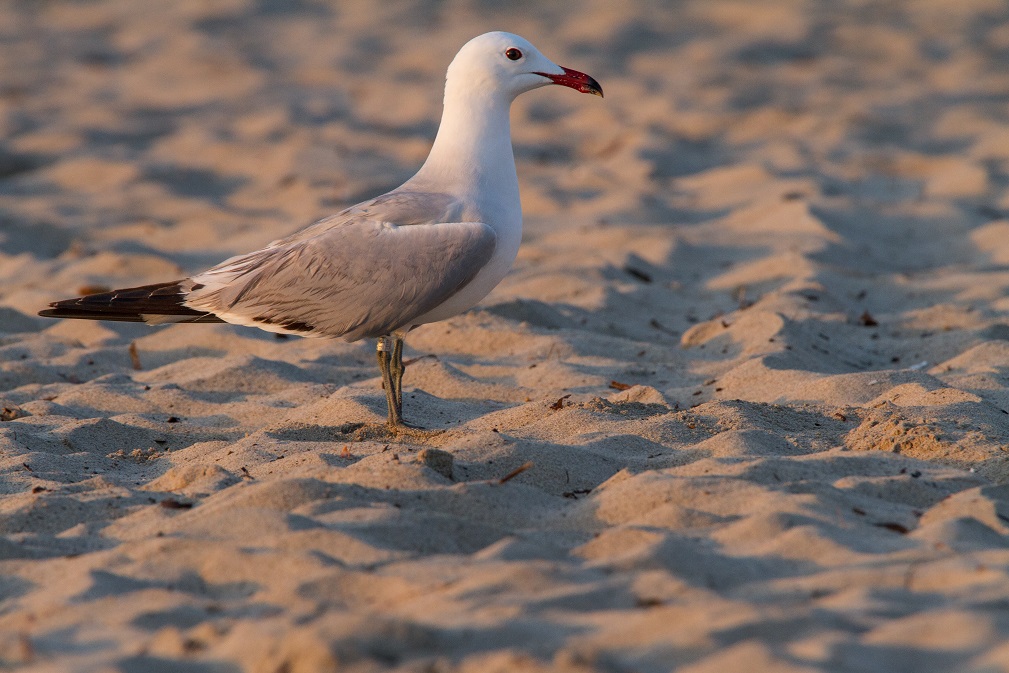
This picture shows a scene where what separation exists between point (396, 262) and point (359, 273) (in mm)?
137

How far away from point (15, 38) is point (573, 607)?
11556mm

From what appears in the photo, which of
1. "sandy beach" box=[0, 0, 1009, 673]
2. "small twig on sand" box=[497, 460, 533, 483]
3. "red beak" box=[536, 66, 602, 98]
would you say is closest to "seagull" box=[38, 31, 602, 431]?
"red beak" box=[536, 66, 602, 98]

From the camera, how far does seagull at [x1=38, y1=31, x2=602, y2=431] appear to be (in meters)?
3.90

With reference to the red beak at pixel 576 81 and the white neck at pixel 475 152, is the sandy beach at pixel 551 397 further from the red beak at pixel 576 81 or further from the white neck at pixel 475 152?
the red beak at pixel 576 81

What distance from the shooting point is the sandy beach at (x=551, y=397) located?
93.6 inches

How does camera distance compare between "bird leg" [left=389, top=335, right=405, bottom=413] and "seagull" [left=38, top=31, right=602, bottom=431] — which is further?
"bird leg" [left=389, top=335, right=405, bottom=413]

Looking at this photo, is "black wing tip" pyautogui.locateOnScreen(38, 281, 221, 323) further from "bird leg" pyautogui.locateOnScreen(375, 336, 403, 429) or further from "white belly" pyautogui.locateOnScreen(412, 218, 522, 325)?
"white belly" pyautogui.locateOnScreen(412, 218, 522, 325)

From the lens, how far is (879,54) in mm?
11891

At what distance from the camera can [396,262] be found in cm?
390

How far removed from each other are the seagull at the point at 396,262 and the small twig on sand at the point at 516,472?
633 millimetres

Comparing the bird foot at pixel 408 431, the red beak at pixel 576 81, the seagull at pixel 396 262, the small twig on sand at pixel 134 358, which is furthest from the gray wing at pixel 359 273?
the small twig on sand at pixel 134 358

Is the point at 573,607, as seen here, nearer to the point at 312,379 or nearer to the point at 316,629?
the point at 316,629

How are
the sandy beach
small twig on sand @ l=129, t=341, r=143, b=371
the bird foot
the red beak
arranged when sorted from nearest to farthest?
the sandy beach
the bird foot
the red beak
small twig on sand @ l=129, t=341, r=143, b=371

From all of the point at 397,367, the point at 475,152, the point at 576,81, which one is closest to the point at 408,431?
the point at 397,367
